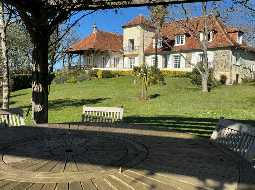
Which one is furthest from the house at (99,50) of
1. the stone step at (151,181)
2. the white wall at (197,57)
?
the stone step at (151,181)

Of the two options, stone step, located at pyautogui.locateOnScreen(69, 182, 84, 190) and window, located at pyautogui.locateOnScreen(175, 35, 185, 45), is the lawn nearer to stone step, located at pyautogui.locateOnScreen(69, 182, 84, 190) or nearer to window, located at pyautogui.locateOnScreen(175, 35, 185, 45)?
stone step, located at pyautogui.locateOnScreen(69, 182, 84, 190)

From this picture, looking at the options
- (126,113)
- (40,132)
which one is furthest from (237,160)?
(126,113)

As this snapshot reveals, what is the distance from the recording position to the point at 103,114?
28.4 ft

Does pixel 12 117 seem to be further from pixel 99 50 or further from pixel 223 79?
pixel 99 50

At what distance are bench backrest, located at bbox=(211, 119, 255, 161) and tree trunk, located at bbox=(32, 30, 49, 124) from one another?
3996 mm

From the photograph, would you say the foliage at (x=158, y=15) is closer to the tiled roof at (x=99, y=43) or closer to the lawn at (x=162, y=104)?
the lawn at (x=162, y=104)

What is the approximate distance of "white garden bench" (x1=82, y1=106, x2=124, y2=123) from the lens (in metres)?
8.30

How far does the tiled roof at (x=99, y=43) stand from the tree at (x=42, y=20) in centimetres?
4369

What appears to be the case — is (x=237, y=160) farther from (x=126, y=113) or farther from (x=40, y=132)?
(x=126, y=113)

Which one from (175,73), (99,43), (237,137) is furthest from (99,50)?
(237,137)

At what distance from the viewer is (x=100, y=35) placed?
5378 centimetres

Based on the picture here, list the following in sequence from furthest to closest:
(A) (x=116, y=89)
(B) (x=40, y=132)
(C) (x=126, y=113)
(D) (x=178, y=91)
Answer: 1. (A) (x=116, y=89)
2. (D) (x=178, y=91)
3. (C) (x=126, y=113)
4. (B) (x=40, y=132)

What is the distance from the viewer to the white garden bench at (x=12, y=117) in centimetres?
753

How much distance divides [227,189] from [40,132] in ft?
11.2
